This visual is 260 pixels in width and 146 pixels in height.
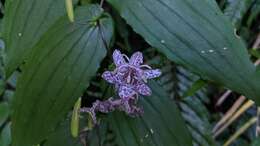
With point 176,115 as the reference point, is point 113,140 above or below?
below

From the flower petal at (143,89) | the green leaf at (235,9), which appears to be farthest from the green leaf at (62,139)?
the green leaf at (235,9)

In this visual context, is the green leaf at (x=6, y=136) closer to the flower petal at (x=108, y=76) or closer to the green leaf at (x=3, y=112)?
the green leaf at (x=3, y=112)

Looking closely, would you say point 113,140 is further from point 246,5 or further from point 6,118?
point 246,5

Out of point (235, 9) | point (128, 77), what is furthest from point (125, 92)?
point (235, 9)

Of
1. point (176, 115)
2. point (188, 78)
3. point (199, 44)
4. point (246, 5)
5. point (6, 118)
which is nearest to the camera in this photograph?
point (199, 44)

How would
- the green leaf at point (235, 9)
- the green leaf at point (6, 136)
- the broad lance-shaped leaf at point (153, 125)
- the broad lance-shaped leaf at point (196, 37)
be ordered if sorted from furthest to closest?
the green leaf at point (235, 9), the green leaf at point (6, 136), the broad lance-shaped leaf at point (153, 125), the broad lance-shaped leaf at point (196, 37)

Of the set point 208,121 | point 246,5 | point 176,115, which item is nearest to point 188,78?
point 208,121

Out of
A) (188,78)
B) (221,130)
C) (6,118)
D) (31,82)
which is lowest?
(221,130)
